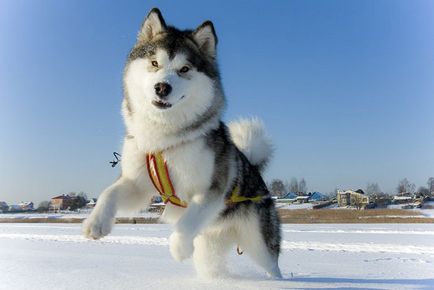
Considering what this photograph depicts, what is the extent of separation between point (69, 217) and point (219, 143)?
24.1 m

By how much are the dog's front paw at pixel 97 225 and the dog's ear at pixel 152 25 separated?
1.65 metres

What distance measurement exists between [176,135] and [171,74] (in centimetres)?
54

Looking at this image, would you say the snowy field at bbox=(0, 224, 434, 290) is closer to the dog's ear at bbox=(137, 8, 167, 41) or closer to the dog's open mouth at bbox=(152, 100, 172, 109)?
the dog's open mouth at bbox=(152, 100, 172, 109)

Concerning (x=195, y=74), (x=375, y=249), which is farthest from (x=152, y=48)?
(x=375, y=249)

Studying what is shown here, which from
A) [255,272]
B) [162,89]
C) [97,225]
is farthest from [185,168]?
[255,272]

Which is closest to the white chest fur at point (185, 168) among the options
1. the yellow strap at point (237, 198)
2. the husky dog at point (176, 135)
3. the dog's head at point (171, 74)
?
the husky dog at point (176, 135)

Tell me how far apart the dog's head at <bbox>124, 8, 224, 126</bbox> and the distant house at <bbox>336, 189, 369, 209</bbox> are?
40075mm

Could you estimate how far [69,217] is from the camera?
25.6 m

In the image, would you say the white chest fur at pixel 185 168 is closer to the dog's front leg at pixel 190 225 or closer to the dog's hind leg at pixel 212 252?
the dog's front leg at pixel 190 225

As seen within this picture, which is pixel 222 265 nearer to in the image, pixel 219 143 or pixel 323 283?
pixel 323 283

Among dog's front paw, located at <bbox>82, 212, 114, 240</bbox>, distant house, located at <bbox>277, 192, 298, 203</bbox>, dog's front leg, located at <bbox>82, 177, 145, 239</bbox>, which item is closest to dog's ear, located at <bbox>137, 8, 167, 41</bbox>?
dog's front leg, located at <bbox>82, 177, 145, 239</bbox>

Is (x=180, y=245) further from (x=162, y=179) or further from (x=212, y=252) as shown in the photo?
(x=212, y=252)

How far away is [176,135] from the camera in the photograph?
3480 millimetres

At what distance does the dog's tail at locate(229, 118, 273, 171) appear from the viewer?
5.28m
